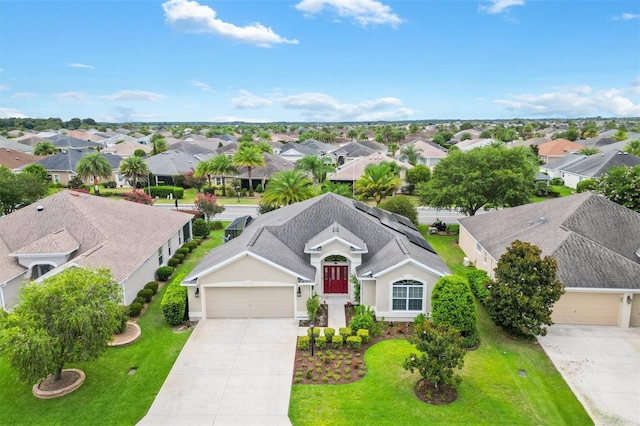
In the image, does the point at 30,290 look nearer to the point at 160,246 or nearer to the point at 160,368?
the point at 160,368

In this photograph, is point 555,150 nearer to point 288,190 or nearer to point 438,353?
point 288,190

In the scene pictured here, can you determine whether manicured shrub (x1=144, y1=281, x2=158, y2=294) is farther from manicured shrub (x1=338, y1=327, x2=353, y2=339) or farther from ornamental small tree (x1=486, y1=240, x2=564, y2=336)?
ornamental small tree (x1=486, y1=240, x2=564, y2=336)

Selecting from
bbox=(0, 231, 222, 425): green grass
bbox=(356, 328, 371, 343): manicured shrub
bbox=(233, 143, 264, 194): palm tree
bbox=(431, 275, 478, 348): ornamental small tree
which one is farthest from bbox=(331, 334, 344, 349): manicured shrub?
bbox=(233, 143, 264, 194): palm tree

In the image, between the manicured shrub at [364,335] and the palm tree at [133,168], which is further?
the palm tree at [133,168]

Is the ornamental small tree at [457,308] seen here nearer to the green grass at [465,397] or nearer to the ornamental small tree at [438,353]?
the green grass at [465,397]

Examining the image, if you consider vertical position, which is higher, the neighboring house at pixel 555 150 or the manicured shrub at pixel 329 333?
the neighboring house at pixel 555 150

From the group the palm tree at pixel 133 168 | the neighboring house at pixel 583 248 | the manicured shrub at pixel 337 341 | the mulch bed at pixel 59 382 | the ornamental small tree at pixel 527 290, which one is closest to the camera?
the mulch bed at pixel 59 382

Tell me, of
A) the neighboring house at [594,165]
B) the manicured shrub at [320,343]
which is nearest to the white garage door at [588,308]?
the manicured shrub at [320,343]

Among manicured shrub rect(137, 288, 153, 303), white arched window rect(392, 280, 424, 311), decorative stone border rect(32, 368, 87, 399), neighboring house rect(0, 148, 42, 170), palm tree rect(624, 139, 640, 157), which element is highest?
palm tree rect(624, 139, 640, 157)
